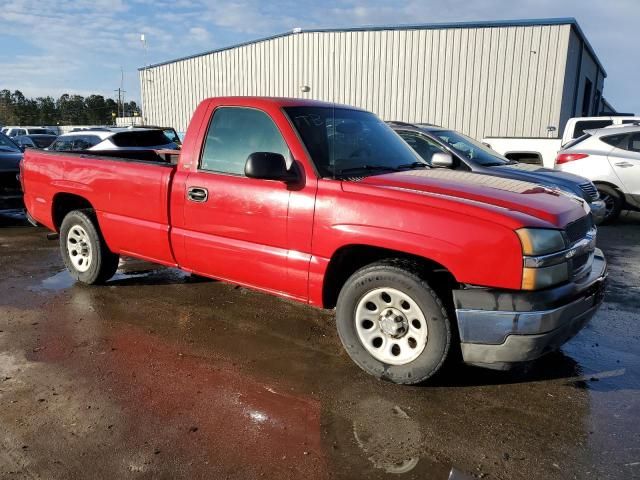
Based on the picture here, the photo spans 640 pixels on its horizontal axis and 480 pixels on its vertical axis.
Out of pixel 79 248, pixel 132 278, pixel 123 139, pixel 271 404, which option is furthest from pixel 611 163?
pixel 123 139

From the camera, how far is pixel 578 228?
132 inches

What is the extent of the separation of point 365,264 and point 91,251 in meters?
3.08

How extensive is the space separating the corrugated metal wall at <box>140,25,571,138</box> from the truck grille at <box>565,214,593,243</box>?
16.3 metres

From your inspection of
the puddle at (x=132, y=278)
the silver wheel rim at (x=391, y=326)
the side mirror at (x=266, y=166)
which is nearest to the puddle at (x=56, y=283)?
the puddle at (x=132, y=278)

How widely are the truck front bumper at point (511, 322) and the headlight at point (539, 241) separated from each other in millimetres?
237

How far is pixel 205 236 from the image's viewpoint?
162 inches

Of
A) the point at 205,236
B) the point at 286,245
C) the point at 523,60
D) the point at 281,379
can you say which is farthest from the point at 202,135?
the point at 523,60

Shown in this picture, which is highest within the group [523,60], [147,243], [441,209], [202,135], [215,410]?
[523,60]

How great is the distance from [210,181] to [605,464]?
317 centimetres

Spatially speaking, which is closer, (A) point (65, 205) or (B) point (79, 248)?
(B) point (79, 248)

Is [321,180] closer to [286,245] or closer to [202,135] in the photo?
[286,245]

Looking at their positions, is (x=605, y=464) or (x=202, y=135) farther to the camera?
(x=202, y=135)

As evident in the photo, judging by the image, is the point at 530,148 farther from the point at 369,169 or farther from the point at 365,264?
the point at 365,264

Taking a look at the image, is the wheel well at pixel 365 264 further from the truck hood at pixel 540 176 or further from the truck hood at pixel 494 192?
the truck hood at pixel 540 176
